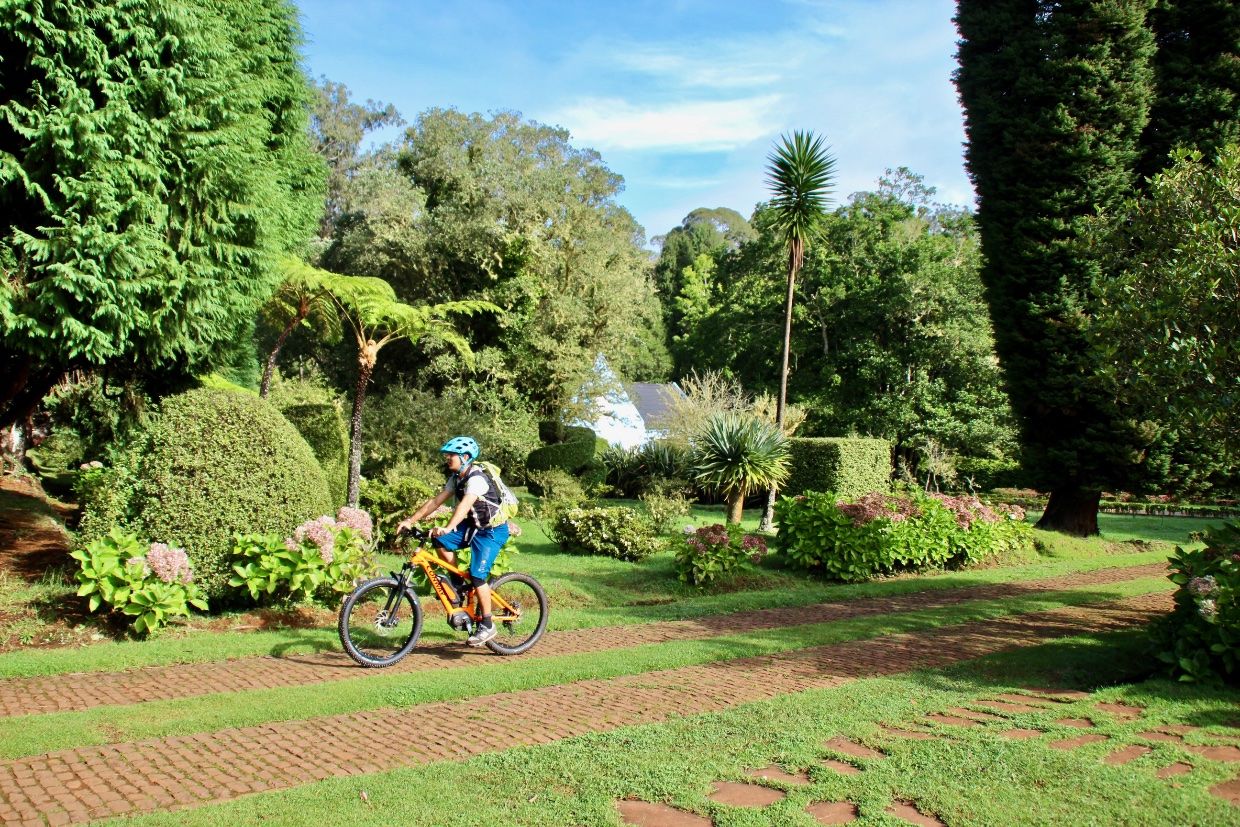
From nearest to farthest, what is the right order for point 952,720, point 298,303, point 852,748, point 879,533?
point 852,748 < point 952,720 < point 879,533 < point 298,303

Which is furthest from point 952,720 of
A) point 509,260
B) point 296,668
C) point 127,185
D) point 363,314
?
point 509,260

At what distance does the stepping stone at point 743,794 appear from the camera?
428 centimetres

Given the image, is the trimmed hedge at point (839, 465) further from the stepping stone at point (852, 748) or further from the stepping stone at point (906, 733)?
the stepping stone at point (852, 748)

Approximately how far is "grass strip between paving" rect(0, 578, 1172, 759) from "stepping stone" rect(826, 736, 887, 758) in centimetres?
233

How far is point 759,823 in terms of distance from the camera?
3.97 meters

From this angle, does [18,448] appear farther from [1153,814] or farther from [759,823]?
[1153,814]

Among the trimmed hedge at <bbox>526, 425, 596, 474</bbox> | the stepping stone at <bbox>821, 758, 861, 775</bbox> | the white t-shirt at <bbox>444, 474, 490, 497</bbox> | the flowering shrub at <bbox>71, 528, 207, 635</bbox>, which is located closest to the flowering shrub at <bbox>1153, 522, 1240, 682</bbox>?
the stepping stone at <bbox>821, 758, 861, 775</bbox>

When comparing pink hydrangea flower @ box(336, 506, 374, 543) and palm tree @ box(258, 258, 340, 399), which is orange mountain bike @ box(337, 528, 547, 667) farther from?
palm tree @ box(258, 258, 340, 399)

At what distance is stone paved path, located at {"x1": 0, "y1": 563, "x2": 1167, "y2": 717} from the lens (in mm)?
6332

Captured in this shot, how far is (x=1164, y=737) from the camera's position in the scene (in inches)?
212

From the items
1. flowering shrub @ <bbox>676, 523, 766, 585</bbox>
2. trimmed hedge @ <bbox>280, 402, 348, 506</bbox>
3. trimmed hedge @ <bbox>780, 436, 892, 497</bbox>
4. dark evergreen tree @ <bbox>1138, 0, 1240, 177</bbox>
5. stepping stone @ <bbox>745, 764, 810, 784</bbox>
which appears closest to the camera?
stepping stone @ <bbox>745, 764, 810, 784</bbox>

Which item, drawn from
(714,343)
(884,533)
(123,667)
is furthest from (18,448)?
(714,343)

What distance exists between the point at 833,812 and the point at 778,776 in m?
0.50

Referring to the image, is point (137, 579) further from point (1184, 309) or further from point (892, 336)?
point (892, 336)
